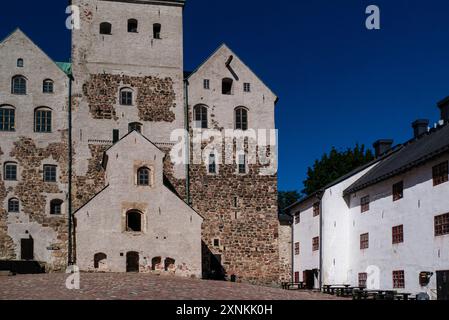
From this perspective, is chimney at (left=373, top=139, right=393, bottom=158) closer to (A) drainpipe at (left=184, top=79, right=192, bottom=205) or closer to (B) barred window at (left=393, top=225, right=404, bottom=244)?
(B) barred window at (left=393, top=225, right=404, bottom=244)

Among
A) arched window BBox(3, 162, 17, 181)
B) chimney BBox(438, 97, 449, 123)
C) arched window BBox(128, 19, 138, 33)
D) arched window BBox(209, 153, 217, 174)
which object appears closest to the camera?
chimney BBox(438, 97, 449, 123)

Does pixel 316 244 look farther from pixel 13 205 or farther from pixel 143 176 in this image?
pixel 13 205

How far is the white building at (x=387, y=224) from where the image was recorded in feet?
90.1

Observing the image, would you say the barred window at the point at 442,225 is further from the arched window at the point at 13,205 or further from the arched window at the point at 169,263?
the arched window at the point at 13,205

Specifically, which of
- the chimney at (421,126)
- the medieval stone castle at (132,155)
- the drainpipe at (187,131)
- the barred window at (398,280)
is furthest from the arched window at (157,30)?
the barred window at (398,280)

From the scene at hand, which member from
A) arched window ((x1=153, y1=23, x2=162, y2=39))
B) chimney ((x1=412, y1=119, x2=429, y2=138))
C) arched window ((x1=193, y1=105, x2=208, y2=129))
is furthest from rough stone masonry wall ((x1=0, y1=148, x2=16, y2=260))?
chimney ((x1=412, y1=119, x2=429, y2=138))

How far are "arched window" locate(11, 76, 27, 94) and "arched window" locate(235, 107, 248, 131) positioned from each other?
13551mm

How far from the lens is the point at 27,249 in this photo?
37.9 m

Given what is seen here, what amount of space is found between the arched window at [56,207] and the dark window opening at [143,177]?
5904mm

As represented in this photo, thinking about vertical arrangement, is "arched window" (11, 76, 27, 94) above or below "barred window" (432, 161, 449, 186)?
above

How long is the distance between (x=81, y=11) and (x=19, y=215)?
44.6ft

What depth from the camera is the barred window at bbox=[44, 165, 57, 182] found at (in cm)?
3912
